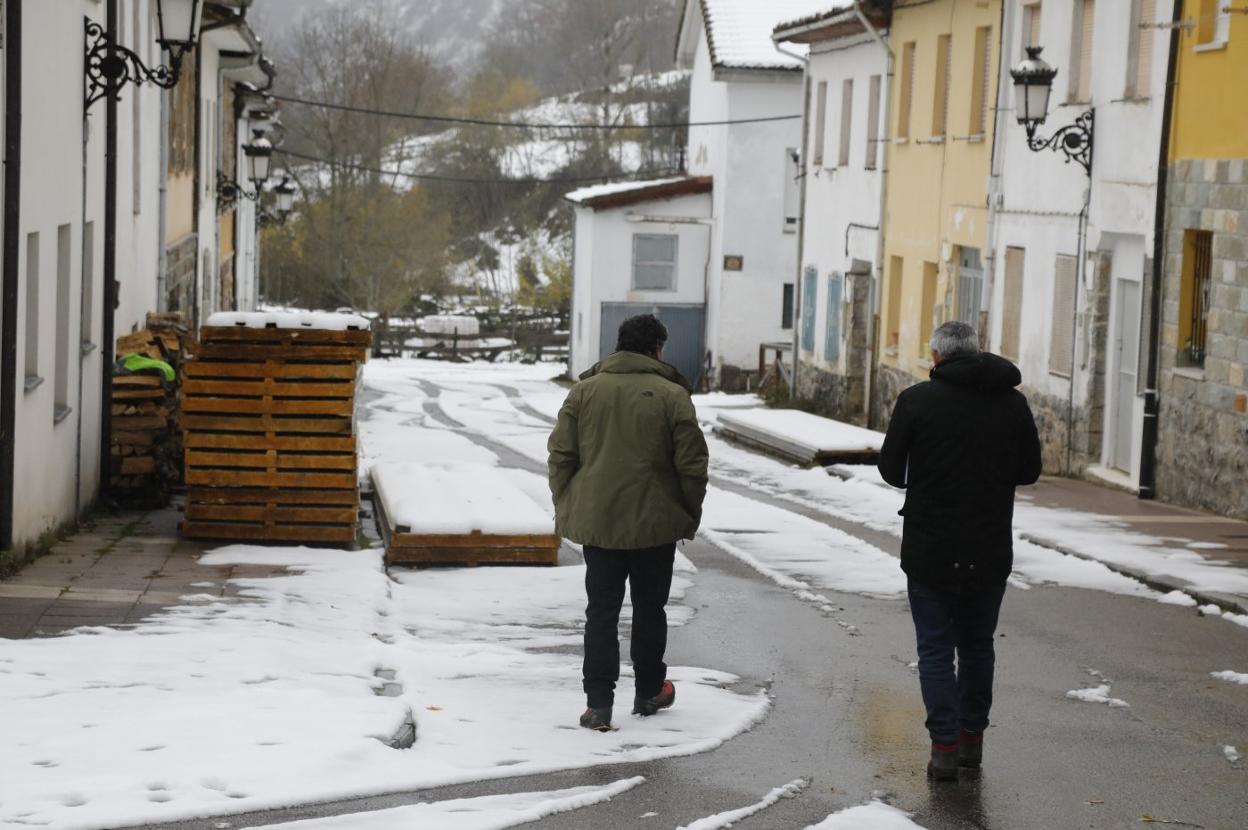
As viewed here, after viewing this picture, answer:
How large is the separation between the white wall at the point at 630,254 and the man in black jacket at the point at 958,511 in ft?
121

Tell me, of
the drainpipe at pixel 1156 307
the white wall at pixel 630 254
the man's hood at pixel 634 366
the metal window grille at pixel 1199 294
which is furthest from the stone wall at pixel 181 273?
the white wall at pixel 630 254

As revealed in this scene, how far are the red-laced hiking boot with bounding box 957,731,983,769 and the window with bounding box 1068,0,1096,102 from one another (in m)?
13.6

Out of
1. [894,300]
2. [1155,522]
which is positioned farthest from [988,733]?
[894,300]

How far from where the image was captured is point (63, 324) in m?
13.8

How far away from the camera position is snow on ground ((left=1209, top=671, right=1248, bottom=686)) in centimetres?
907

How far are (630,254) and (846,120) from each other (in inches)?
552

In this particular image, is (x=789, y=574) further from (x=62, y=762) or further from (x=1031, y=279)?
(x=1031, y=279)

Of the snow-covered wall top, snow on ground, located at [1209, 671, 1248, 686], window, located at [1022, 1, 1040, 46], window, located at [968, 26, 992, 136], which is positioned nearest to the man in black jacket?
snow on ground, located at [1209, 671, 1248, 686]

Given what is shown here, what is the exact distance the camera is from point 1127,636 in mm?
10297

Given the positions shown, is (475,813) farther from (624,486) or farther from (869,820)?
(624,486)

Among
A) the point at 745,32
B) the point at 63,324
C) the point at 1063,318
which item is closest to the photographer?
the point at 63,324

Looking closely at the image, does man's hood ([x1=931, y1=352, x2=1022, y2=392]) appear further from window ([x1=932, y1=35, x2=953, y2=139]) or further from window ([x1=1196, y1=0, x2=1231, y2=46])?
window ([x1=932, y1=35, x2=953, y2=139])

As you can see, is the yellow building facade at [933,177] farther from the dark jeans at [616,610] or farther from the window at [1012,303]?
the dark jeans at [616,610]

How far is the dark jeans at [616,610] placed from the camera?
773cm
